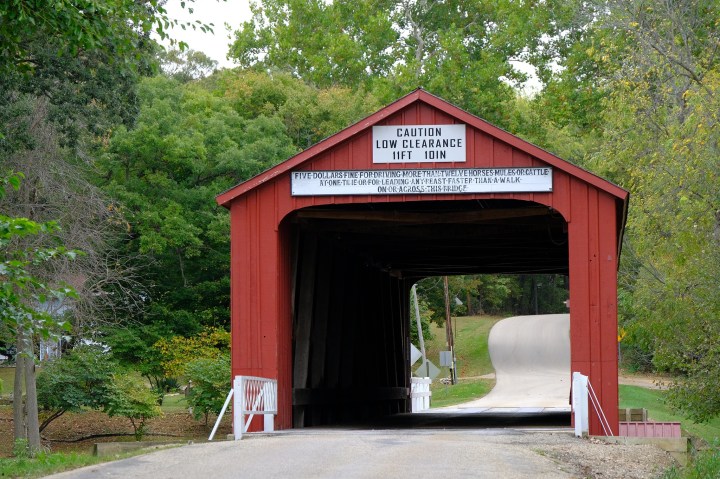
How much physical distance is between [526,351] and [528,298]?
1740cm

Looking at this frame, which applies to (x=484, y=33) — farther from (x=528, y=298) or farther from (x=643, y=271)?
(x=528, y=298)

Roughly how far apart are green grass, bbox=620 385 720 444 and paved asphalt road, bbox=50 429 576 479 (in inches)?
427

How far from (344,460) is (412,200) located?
5953 mm

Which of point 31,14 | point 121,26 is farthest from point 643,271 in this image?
point 31,14

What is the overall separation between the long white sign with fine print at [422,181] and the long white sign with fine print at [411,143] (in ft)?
0.60

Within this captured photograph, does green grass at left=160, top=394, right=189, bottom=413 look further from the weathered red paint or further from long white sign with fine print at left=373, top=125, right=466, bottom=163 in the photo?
long white sign with fine print at left=373, top=125, right=466, bottom=163

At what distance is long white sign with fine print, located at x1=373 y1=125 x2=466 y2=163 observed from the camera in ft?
47.4

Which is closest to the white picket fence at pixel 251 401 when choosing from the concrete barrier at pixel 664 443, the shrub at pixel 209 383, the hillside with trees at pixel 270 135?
the hillside with trees at pixel 270 135

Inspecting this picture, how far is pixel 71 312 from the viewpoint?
19656 millimetres

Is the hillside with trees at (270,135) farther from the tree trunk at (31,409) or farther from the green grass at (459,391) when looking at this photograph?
the green grass at (459,391)

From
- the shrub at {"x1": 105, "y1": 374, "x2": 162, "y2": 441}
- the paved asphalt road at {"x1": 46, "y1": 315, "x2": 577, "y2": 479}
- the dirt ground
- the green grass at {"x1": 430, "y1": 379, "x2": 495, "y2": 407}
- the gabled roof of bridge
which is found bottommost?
the green grass at {"x1": 430, "y1": 379, "x2": 495, "y2": 407}

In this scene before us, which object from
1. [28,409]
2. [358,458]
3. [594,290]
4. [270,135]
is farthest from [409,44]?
[358,458]

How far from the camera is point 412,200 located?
1456cm

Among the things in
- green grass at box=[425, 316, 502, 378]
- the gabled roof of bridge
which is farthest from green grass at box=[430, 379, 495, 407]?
the gabled roof of bridge
